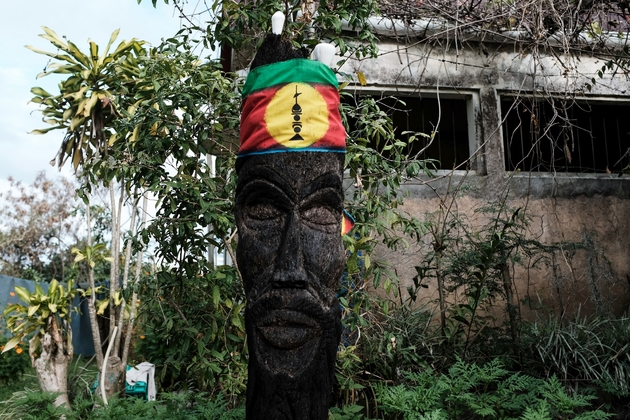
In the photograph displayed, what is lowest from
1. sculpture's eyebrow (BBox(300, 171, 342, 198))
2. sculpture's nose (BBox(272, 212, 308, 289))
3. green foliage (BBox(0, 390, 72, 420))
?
green foliage (BBox(0, 390, 72, 420))

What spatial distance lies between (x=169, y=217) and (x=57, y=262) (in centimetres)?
1430

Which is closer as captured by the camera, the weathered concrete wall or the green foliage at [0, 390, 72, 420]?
the green foliage at [0, 390, 72, 420]

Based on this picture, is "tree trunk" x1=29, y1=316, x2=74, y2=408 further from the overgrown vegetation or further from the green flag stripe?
the green flag stripe

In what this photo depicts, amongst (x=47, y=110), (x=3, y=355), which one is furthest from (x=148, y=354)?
(x=47, y=110)

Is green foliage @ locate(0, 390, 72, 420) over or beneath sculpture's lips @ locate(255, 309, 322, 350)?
beneath

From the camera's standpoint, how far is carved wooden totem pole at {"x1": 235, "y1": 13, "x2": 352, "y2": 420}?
270 centimetres

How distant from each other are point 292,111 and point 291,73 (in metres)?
0.19

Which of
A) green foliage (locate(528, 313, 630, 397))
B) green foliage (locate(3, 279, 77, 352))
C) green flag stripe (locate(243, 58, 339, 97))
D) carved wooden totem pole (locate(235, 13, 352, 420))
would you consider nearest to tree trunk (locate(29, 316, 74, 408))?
green foliage (locate(3, 279, 77, 352))

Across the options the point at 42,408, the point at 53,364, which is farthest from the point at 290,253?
the point at 53,364

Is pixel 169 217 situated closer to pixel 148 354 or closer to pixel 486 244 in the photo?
pixel 486 244

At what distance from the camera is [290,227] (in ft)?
9.15

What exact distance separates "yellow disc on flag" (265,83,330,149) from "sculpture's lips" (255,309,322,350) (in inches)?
30.6

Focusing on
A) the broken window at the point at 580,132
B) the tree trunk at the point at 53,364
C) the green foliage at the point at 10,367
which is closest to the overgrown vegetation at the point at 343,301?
the tree trunk at the point at 53,364

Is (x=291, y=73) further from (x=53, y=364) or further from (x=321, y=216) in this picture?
(x=53, y=364)
